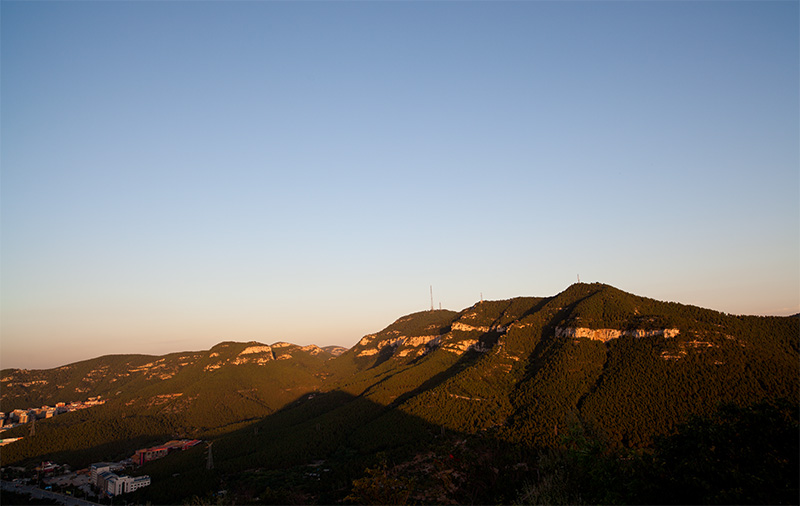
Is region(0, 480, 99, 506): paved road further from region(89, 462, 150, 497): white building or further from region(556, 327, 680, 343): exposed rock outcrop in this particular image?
region(556, 327, 680, 343): exposed rock outcrop

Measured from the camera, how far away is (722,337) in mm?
111438

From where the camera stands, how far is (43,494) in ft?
337

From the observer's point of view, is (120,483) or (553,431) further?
(120,483)

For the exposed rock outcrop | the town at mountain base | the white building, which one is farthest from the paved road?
the exposed rock outcrop

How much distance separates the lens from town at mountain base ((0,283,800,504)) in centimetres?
2905

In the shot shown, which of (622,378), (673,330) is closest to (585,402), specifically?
(622,378)

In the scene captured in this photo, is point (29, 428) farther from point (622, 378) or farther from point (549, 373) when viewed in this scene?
point (622, 378)

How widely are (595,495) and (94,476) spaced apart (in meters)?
134

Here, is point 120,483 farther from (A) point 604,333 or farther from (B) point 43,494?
(A) point 604,333

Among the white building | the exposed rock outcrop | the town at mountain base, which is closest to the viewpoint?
the town at mountain base

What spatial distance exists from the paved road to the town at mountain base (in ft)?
53.0

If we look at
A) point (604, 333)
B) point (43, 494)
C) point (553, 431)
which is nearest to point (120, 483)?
point (43, 494)

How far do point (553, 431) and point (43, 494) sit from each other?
405 ft

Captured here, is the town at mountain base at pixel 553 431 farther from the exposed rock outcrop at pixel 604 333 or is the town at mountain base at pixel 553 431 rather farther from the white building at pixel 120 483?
the white building at pixel 120 483
